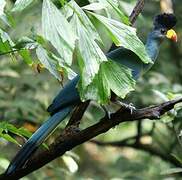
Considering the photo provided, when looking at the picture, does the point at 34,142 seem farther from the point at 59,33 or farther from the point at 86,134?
the point at 59,33

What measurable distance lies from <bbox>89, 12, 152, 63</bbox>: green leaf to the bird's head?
28.5 inches

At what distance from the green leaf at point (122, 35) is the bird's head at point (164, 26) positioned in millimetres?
725

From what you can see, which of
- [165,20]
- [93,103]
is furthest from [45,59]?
[93,103]

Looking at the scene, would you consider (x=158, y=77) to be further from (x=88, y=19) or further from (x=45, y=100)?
(x=88, y=19)

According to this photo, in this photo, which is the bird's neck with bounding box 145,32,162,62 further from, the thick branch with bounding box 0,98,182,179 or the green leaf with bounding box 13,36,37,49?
the green leaf with bounding box 13,36,37,49

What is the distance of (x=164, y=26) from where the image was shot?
2166 mm

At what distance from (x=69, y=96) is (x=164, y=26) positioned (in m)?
0.52

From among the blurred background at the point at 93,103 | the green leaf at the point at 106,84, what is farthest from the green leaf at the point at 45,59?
the blurred background at the point at 93,103

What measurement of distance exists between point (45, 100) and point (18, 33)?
28.2 inches

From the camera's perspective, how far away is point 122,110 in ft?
5.67

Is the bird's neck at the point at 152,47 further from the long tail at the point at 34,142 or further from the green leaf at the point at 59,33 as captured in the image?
the green leaf at the point at 59,33

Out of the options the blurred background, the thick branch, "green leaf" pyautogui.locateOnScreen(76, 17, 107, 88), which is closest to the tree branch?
the blurred background

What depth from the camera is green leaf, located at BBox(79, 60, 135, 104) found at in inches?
54.6

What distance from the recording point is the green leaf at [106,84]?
1.39 m
